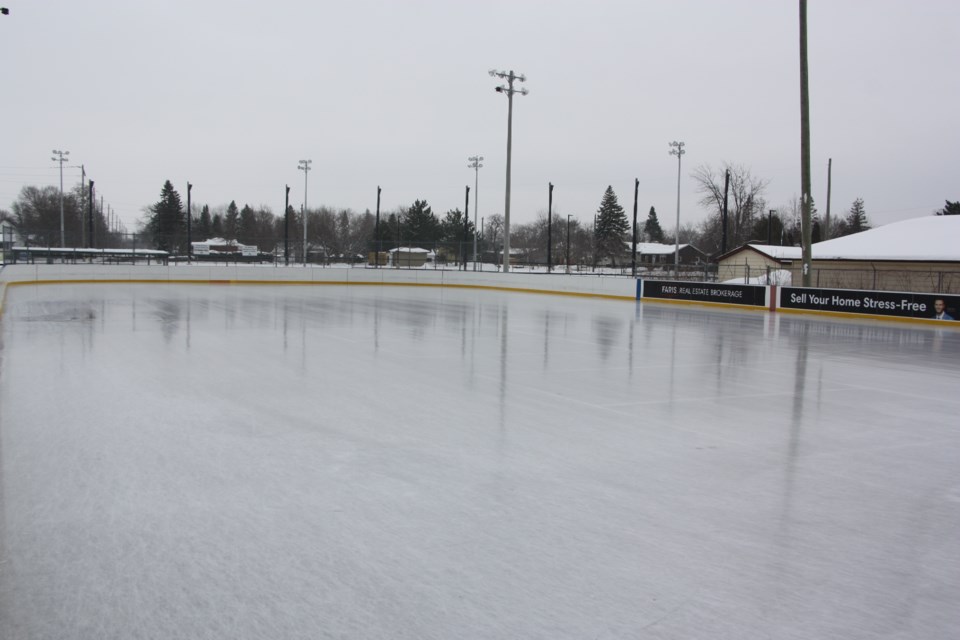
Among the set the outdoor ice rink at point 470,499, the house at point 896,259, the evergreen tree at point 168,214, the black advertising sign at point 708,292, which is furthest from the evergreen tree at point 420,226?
the outdoor ice rink at point 470,499

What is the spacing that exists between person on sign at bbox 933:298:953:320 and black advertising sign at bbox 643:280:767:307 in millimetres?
5941

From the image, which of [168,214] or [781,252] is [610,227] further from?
[168,214]

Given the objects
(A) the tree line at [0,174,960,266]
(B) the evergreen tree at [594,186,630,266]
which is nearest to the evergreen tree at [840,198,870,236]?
(A) the tree line at [0,174,960,266]

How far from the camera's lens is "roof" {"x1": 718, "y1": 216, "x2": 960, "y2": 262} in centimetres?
3547

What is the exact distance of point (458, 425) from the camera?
7.70 m

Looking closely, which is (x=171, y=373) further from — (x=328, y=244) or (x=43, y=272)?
(x=328, y=244)

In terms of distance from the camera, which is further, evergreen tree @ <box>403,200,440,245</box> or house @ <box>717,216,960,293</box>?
evergreen tree @ <box>403,200,440,245</box>

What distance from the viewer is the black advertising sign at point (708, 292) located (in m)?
28.5

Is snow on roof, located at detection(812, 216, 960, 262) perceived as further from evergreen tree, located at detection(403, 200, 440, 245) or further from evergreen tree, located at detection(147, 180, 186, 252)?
evergreen tree, located at detection(147, 180, 186, 252)

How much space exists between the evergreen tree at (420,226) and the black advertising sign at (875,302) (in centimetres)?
7443

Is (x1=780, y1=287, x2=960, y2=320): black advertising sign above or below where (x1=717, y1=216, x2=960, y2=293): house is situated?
below

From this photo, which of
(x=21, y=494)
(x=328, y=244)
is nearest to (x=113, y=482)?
(x=21, y=494)

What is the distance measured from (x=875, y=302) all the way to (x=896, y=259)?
13836 mm

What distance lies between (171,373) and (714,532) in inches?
330
